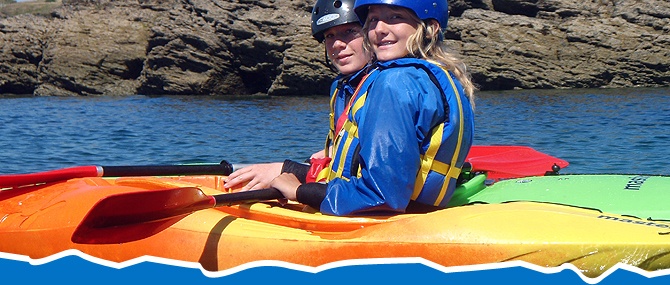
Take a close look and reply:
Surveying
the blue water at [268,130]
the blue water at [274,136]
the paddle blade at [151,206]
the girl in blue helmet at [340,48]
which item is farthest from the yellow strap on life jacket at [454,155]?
the blue water at [268,130]

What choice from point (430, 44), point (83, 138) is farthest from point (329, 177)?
point (83, 138)

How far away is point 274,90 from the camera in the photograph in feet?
69.9

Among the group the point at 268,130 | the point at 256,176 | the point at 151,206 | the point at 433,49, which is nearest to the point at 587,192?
the point at 433,49

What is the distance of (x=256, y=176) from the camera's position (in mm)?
3805

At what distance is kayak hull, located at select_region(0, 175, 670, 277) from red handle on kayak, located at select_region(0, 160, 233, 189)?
385 mm

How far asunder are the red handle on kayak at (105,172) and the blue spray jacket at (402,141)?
1311 millimetres

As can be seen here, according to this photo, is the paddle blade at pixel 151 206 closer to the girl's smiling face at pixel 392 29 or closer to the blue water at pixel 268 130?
the girl's smiling face at pixel 392 29

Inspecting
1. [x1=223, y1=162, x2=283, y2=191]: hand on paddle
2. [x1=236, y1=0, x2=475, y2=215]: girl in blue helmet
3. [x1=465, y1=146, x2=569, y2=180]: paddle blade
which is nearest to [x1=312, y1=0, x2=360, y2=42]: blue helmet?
[x1=236, y1=0, x2=475, y2=215]: girl in blue helmet

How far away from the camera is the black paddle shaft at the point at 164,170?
420 cm

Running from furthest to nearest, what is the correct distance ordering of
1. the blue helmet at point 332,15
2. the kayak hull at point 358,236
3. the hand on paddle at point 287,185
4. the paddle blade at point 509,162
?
the paddle blade at point 509,162, the blue helmet at point 332,15, the hand on paddle at point 287,185, the kayak hull at point 358,236

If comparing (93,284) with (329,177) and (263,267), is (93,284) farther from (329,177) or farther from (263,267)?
(329,177)

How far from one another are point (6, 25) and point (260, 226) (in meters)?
24.4

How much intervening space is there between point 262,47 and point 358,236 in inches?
739

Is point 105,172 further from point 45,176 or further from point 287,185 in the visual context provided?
point 287,185
